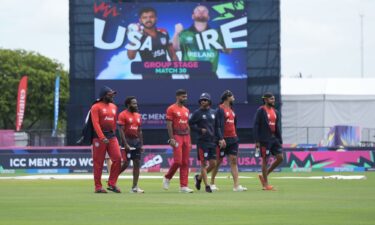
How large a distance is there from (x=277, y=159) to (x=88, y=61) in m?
23.3

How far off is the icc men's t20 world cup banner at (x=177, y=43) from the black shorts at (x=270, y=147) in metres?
21.4

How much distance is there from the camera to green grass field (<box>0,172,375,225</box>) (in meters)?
14.2

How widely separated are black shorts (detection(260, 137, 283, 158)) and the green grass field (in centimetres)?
119

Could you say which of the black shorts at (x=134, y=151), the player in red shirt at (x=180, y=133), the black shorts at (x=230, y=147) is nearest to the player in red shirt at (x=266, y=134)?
the black shorts at (x=230, y=147)

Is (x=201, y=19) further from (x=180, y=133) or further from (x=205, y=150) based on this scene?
(x=180, y=133)

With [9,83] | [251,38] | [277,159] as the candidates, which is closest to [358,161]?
[251,38]

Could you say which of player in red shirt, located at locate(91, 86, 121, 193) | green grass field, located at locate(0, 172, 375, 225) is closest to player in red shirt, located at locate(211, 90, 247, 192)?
green grass field, located at locate(0, 172, 375, 225)

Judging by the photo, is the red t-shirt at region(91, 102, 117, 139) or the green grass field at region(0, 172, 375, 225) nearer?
the green grass field at region(0, 172, 375, 225)

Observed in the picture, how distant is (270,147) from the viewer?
23172mm

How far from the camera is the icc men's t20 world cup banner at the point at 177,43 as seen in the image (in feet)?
146

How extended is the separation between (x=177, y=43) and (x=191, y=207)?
1111 inches

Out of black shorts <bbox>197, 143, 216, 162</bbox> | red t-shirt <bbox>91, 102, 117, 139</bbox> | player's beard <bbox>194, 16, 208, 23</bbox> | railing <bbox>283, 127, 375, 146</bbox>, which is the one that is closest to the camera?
red t-shirt <bbox>91, 102, 117, 139</bbox>

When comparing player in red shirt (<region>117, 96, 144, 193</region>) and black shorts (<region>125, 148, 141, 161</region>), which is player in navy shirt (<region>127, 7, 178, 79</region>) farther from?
black shorts (<region>125, 148, 141, 161</region>)

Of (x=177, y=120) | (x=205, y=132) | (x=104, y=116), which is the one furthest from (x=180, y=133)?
(x=104, y=116)
